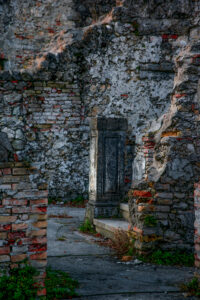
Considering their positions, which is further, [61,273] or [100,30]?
[100,30]

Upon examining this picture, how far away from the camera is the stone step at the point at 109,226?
21.9 feet

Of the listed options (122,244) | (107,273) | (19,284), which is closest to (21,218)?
(19,284)

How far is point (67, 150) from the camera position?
10.4m

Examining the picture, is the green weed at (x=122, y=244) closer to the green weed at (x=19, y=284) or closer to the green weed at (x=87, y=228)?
the green weed at (x=87, y=228)

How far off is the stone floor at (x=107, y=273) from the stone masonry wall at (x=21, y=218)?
773 mm

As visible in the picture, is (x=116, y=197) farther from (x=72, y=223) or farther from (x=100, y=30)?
(x=100, y=30)

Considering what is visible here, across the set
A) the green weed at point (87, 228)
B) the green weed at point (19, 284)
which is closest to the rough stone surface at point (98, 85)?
the green weed at point (87, 228)

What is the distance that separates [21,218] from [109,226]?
313 cm

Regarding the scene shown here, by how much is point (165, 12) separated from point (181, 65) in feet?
13.6

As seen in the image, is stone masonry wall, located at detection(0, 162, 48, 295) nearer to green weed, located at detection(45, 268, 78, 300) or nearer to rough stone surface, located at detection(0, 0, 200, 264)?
green weed, located at detection(45, 268, 78, 300)

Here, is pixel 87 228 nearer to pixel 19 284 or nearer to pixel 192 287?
pixel 192 287

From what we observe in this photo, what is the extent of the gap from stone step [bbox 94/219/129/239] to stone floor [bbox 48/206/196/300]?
0.84 ft

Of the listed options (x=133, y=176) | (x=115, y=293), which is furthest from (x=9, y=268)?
(x=133, y=176)

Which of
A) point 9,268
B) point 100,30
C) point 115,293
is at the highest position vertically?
point 100,30
